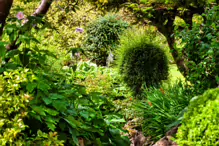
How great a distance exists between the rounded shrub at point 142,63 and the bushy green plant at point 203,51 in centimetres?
194

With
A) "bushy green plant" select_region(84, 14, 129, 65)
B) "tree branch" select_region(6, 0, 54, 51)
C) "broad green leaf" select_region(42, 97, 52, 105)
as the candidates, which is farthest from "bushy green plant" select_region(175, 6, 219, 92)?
"bushy green plant" select_region(84, 14, 129, 65)

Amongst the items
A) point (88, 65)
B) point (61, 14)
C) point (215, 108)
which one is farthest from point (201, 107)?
point (61, 14)

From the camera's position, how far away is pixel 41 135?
2.04 m

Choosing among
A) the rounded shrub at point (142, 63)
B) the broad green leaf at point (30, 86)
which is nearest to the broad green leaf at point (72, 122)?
the broad green leaf at point (30, 86)

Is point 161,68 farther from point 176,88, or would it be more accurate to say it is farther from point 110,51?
point 110,51

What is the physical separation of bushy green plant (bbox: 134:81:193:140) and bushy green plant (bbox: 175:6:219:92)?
1.05 ft

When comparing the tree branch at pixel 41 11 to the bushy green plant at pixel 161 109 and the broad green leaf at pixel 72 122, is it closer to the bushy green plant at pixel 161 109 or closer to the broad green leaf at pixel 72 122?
the broad green leaf at pixel 72 122

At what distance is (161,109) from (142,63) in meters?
2.02

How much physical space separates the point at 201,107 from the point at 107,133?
2.65 feet

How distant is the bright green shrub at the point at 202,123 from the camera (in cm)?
262

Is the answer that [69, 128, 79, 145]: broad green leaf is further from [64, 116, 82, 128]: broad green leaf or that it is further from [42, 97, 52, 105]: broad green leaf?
[42, 97, 52, 105]: broad green leaf

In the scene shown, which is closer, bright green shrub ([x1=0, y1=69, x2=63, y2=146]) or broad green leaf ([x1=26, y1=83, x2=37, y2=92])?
bright green shrub ([x1=0, y1=69, x2=63, y2=146])

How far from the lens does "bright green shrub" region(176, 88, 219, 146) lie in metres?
2.62

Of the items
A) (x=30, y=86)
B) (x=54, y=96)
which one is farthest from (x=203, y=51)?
(x=30, y=86)
